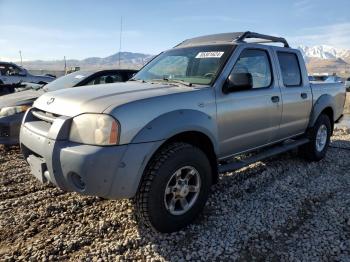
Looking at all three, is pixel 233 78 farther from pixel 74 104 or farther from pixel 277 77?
pixel 74 104

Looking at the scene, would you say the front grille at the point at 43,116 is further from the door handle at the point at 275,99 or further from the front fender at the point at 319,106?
the front fender at the point at 319,106

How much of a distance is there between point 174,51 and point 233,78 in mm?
1224

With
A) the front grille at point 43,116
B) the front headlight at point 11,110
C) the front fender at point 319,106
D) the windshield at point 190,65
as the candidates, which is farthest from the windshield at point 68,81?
the front fender at point 319,106

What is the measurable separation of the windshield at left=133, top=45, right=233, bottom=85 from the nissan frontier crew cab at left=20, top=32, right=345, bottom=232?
14 mm

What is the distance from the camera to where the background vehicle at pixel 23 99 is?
18.9 feet

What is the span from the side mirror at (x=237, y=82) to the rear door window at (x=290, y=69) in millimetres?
Answer: 1297

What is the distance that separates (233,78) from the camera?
377 cm

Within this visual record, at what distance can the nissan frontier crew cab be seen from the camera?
9.62 feet

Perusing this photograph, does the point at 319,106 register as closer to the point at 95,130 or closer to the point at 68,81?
the point at 95,130

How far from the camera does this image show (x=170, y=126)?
3.18m

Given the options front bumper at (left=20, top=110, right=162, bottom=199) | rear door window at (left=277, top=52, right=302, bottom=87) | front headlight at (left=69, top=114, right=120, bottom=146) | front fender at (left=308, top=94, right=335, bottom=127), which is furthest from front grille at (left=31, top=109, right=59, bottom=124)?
front fender at (left=308, top=94, right=335, bottom=127)

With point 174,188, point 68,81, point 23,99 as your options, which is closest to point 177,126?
point 174,188

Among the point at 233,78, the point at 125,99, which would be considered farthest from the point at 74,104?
the point at 233,78

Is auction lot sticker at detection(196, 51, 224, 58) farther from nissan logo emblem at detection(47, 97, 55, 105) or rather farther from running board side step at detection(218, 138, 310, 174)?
nissan logo emblem at detection(47, 97, 55, 105)
